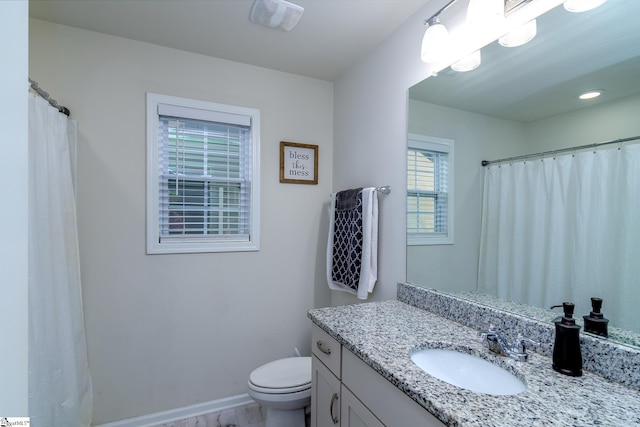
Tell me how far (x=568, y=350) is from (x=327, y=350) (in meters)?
0.82

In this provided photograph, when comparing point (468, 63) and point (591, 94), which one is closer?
point (591, 94)

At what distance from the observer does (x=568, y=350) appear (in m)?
0.83

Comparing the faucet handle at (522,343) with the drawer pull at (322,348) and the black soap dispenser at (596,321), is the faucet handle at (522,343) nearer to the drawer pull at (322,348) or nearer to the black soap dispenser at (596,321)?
the black soap dispenser at (596,321)

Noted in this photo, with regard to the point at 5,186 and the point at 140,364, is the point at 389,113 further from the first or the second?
the point at 140,364

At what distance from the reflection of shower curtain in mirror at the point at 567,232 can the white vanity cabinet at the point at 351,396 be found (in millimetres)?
635

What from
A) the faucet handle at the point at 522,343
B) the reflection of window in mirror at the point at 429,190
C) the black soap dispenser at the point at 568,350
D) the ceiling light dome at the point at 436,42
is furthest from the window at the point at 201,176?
the black soap dispenser at the point at 568,350

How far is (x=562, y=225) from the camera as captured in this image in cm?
99

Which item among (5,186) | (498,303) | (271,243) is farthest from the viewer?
(271,243)

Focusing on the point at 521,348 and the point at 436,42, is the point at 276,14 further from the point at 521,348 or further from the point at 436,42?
the point at 521,348

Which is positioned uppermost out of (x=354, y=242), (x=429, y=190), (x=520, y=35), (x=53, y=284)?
(x=520, y=35)

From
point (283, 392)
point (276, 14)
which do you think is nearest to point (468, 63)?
point (276, 14)

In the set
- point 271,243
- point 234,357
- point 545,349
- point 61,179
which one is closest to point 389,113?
point 271,243

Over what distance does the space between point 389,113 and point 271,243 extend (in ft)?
3.97

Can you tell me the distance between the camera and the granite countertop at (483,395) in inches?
25.6
